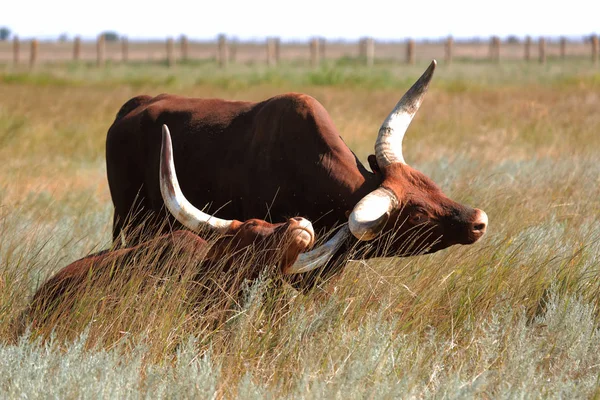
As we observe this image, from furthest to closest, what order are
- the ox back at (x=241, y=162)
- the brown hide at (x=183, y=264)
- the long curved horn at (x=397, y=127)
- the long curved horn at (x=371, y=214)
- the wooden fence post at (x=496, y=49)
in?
the wooden fence post at (x=496, y=49)
the ox back at (x=241, y=162)
the long curved horn at (x=397, y=127)
the long curved horn at (x=371, y=214)
the brown hide at (x=183, y=264)

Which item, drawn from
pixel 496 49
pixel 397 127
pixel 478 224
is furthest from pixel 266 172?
pixel 496 49

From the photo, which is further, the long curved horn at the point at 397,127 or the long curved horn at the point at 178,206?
the long curved horn at the point at 397,127

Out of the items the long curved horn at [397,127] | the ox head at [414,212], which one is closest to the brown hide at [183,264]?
the ox head at [414,212]

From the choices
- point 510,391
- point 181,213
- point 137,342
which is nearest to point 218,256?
point 181,213

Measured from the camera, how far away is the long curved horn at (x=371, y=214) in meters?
4.52

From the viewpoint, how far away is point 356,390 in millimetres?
3539

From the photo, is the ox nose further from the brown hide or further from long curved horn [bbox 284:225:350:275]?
the brown hide

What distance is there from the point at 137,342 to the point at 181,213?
728 millimetres

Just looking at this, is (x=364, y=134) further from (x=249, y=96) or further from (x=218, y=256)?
(x=218, y=256)

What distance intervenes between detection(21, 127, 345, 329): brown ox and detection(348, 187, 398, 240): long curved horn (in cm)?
15

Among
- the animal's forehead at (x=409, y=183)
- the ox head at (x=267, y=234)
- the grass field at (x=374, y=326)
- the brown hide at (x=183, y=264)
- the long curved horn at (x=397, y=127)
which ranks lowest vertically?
the grass field at (x=374, y=326)

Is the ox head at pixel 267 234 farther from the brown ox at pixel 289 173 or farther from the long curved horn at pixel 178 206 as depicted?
the brown ox at pixel 289 173

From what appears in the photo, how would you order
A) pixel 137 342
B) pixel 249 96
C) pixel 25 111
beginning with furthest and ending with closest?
pixel 249 96 < pixel 25 111 < pixel 137 342

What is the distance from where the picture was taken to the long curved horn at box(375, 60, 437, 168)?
5.09 m
